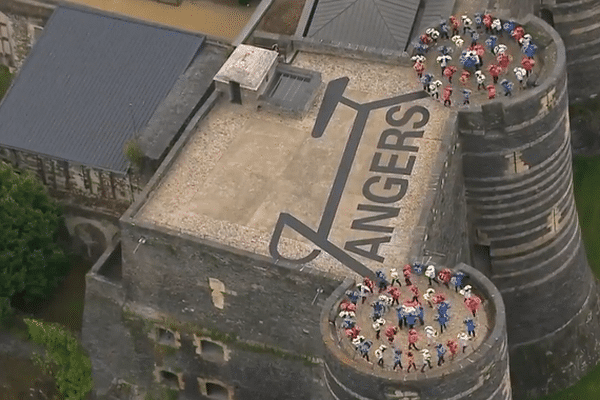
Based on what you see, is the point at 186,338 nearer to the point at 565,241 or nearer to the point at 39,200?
the point at 39,200

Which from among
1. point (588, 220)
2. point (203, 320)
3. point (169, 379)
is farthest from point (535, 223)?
point (169, 379)

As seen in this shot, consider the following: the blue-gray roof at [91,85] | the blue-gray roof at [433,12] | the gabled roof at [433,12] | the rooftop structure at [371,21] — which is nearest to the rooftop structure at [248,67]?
the rooftop structure at [371,21]

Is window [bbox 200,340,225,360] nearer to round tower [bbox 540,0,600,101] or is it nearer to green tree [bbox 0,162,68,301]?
green tree [bbox 0,162,68,301]

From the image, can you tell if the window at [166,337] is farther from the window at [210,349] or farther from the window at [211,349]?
the window at [211,349]

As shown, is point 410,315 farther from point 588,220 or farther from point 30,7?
point 30,7

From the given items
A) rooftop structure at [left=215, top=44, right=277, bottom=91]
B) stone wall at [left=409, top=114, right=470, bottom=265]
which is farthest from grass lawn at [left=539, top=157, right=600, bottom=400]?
rooftop structure at [left=215, top=44, right=277, bottom=91]

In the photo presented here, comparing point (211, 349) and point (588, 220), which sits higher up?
point (588, 220)
